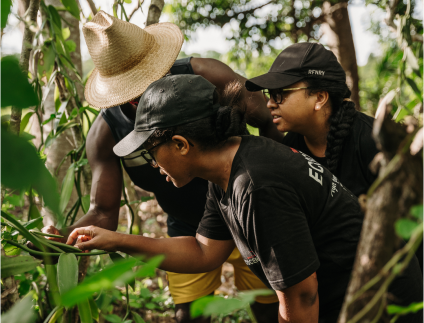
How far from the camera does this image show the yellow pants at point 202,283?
5.41 feet

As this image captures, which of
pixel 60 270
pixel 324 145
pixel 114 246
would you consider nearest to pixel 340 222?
pixel 324 145

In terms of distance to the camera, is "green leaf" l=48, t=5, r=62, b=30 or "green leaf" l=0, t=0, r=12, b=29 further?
"green leaf" l=48, t=5, r=62, b=30

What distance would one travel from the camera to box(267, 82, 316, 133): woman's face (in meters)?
1.27

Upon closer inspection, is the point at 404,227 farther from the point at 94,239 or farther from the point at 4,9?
the point at 94,239

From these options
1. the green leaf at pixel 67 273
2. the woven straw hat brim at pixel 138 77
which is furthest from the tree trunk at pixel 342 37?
the green leaf at pixel 67 273

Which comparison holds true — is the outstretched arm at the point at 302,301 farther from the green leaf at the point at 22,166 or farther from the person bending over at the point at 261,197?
the green leaf at the point at 22,166

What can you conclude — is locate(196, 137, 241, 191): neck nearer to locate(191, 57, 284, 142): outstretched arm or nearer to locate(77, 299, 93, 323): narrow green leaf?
locate(191, 57, 284, 142): outstretched arm

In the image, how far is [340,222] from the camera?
938 mm

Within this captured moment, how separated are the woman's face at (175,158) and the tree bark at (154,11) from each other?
94cm

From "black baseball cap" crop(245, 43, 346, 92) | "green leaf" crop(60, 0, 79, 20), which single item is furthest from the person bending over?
"green leaf" crop(60, 0, 79, 20)

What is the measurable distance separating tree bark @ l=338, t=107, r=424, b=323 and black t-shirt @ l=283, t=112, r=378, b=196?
0.88 m

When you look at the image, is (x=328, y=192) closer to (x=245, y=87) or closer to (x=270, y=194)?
(x=270, y=194)

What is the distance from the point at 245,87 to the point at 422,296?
0.85 metres

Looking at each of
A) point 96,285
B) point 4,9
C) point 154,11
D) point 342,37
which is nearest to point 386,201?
point 96,285
